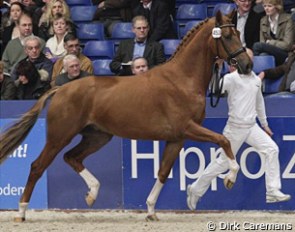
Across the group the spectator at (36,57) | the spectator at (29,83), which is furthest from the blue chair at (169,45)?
the spectator at (29,83)

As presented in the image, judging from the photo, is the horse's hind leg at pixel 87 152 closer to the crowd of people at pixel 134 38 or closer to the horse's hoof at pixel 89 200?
the horse's hoof at pixel 89 200

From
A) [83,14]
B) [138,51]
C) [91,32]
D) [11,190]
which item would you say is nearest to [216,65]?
[138,51]

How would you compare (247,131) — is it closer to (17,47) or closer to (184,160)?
(184,160)

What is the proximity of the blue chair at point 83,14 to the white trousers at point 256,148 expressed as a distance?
5071 mm

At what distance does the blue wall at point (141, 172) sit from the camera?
12.2 m

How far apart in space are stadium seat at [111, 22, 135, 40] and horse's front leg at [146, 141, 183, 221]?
4148 millimetres

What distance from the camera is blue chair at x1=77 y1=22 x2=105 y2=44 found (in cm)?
1579

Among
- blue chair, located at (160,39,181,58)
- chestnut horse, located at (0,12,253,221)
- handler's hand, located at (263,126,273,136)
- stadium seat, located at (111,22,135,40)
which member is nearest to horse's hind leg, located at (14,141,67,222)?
chestnut horse, located at (0,12,253,221)

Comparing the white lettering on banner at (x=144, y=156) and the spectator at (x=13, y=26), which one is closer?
the white lettering on banner at (x=144, y=156)

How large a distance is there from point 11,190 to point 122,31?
367cm

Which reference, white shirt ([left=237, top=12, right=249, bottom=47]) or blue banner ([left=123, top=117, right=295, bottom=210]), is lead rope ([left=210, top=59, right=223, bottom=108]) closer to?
blue banner ([left=123, top=117, right=295, bottom=210])

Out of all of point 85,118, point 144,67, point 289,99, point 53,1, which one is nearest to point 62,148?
point 85,118

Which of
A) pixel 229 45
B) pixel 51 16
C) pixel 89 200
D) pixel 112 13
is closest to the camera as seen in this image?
pixel 229 45

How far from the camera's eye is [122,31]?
15.6m
